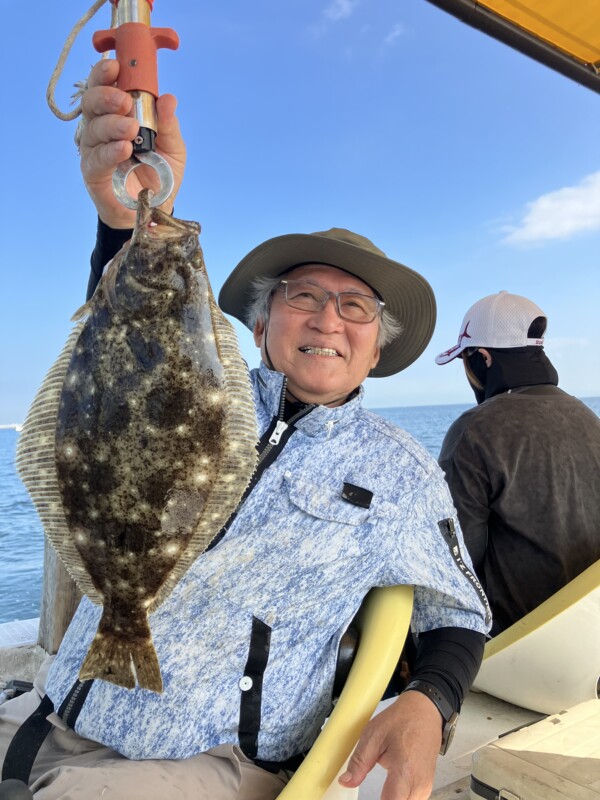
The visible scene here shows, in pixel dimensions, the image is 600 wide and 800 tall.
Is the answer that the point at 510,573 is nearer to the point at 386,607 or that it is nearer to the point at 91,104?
the point at 386,607

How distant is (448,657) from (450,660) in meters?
0.01

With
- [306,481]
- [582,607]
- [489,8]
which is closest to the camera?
[306,481]

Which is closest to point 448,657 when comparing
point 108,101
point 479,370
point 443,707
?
point 443,707

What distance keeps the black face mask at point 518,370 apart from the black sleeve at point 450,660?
1609mm

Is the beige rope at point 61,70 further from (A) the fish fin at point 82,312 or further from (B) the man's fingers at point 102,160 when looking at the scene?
(A) the fish fin at point 82,312

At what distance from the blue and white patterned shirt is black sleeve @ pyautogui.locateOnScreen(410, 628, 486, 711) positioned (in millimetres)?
39

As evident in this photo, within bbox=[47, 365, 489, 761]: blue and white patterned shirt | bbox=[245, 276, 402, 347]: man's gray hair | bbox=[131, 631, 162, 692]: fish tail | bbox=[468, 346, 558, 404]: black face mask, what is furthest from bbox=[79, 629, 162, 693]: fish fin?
bbox=[468, 346, 558, 404]: black face mask

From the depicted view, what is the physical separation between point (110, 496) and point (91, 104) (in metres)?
0.74

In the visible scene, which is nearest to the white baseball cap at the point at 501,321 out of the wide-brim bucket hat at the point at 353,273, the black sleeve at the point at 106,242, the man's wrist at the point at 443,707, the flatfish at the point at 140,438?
the wide-brim bucket hat at the point at 353,273

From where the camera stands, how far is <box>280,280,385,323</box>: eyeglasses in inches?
90.2

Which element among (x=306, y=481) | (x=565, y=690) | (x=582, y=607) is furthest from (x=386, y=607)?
(x=565, y=690)

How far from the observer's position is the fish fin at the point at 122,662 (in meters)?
1.28

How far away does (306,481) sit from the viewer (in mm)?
1977

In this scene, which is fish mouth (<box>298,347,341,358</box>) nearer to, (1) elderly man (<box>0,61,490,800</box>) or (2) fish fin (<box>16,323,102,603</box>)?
(1) elderly man (<box>0,61,490,800</box>)
